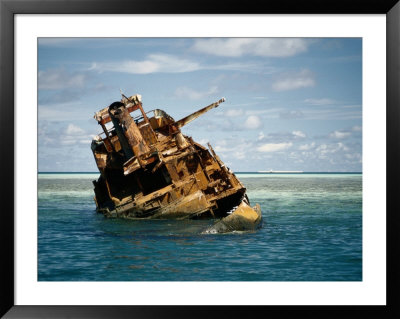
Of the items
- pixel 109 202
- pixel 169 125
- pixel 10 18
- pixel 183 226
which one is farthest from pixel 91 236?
pixel 10 18

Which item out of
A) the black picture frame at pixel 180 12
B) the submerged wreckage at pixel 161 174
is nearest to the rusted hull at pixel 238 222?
the submerged wreckage at pixel 161 174

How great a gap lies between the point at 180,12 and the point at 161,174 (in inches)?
570

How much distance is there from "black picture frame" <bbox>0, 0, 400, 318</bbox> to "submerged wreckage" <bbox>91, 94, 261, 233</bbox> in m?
9.44

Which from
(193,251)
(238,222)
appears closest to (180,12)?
(193,251)

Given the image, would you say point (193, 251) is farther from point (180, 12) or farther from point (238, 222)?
point (180, 12)

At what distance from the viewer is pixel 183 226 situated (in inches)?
901

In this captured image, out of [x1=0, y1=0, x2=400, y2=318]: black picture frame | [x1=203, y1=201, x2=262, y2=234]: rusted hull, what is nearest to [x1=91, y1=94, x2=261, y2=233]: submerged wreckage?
[x1=203, y1=201, x2=262, y2=234]: rusted hull

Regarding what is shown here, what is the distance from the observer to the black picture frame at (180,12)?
1205cm

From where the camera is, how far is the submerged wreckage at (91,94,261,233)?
78.8 ft

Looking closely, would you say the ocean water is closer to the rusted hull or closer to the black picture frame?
the rusted hull

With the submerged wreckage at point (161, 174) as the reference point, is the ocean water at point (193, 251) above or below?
below

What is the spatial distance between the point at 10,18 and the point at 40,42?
2.94ft

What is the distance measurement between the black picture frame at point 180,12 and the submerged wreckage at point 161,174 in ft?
31.0

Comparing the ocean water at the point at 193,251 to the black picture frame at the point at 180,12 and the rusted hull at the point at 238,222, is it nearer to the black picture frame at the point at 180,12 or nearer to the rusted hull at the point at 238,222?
the rusted hull at the point at 238,222
